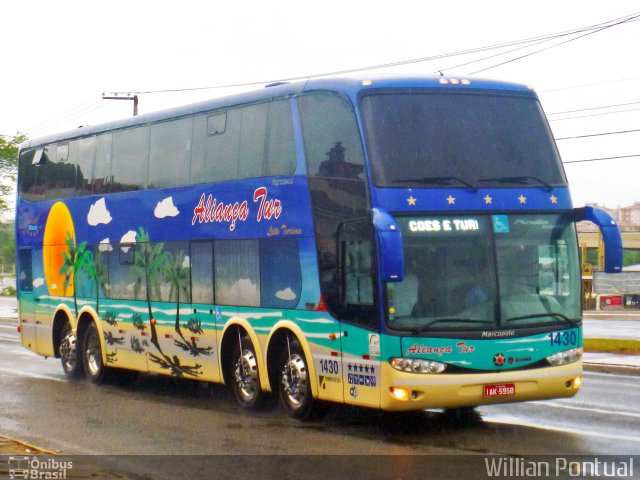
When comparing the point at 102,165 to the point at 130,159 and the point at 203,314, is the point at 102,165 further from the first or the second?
the point at 203,314

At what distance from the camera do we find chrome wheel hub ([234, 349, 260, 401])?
49.1 ft

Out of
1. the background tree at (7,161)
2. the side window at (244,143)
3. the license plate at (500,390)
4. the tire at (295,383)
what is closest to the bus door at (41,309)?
the side window at (244,143)

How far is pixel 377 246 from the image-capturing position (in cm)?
1225

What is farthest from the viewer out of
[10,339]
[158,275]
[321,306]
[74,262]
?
[10,339]

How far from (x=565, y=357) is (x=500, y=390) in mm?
944

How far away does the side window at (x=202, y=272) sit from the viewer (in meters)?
16.0

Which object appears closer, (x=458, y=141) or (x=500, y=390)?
(x=500, y=390)

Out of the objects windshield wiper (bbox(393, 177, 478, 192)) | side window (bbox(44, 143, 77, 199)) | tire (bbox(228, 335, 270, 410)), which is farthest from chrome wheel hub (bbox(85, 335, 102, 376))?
windshield wiper (bbox(393, 177, 478, 192))

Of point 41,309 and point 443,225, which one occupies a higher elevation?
point 443,225

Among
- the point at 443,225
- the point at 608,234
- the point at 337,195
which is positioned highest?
the point at 337,195

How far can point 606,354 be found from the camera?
23688mm

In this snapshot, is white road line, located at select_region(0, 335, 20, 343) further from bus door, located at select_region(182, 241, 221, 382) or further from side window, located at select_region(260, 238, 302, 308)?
side window, located at select_region(260, 238, 302, 308)

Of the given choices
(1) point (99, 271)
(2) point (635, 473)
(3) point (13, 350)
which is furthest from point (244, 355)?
(3) point (13, 350)

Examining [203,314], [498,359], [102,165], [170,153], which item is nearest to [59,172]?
[102,165]
